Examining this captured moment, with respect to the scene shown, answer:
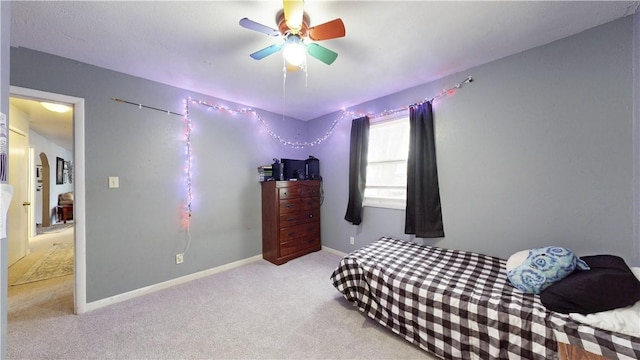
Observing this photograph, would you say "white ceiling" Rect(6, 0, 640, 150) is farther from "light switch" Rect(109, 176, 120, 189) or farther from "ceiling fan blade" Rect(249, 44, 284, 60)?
"light switch" Rect(109, 176, 120, 189)

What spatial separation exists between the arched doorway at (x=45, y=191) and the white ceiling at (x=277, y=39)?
19.8 feet

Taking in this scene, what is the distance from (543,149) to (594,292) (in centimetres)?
122

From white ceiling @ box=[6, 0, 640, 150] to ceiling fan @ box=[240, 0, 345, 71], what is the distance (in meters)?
0.12

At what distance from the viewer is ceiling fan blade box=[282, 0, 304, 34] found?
1263mm

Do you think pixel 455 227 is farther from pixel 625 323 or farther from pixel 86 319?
pixel 86 319

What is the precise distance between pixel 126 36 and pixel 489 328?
3.35 metres

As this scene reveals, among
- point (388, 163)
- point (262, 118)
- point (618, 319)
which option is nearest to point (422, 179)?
point (388, 163)

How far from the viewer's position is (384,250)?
2449mm

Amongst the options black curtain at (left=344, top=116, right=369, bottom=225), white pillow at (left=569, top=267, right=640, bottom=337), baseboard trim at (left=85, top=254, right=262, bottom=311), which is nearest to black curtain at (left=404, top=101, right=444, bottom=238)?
black curtain at (left=344, top=116, right=369, bottom=225)

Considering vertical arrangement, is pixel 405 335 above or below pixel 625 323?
below

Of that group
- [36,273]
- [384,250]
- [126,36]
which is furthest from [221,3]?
[36,273]

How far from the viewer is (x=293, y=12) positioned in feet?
4.32

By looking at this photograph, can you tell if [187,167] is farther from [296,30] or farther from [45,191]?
[45,191]

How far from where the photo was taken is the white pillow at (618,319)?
3.60 ft
